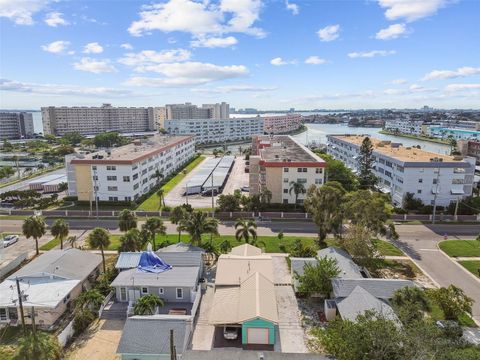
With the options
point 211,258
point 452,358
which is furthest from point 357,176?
point 452,358

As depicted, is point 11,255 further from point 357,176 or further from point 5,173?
point 357,176

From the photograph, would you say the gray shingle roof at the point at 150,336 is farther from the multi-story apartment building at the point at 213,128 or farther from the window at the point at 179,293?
the multi-story apartment building at the point at 213,128

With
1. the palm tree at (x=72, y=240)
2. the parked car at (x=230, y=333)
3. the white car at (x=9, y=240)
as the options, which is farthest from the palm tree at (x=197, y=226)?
the white car at (x=9, y=240)

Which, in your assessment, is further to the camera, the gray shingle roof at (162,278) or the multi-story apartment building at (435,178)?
the multi-story apartment building at (435,178)

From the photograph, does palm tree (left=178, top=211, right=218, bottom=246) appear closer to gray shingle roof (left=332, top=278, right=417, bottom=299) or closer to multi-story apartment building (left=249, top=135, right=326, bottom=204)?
gray shingle roof (left=332, top=278, right=417, bottom=299)

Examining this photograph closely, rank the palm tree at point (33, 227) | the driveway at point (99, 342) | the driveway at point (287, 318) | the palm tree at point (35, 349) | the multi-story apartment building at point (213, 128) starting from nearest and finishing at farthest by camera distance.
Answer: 1. the palm tree at point (35, 349)
2. the driveway at point (99, 342)
3. the driveway at point (287, 318)
4. the palm tree at point (33, 227)
5. the multi-story apartment building at point (213, 128)

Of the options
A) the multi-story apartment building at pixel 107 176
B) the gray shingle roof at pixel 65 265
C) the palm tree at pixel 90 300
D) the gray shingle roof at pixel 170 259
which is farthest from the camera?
the multi-story apartment building at pixel 107 176

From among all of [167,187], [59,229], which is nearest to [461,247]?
[59,229]

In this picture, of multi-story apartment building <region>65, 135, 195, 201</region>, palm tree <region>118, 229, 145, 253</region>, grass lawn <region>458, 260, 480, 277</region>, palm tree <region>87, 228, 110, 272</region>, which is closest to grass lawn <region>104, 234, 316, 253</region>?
palm tree <region>118, 229, 145, 253</region>
